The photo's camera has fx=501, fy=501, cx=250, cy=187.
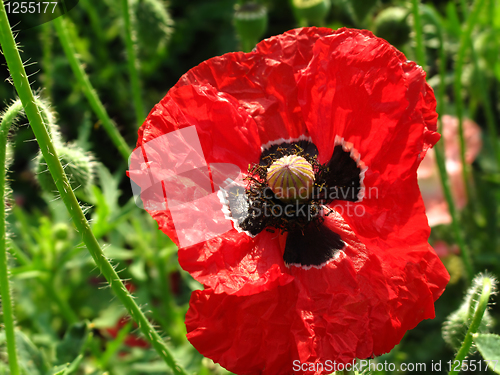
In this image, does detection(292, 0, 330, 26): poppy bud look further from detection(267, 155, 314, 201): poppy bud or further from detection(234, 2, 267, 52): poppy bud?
detection(267, 155, 314, 201): poppy bud

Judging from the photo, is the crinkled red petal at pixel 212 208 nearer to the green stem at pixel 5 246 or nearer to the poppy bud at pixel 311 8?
the green stem at pixel 5 246

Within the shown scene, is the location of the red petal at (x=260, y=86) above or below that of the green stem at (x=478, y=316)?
above

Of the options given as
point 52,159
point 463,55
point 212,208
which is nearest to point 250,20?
point 463,55

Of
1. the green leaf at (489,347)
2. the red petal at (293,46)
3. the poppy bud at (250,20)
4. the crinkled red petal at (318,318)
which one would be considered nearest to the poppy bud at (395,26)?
the poppy bud at (250,20)

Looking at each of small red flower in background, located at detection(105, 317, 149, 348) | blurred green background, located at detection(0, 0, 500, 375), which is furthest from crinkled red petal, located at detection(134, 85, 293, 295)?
small red flower in background, located at detection(105, 317, 149, 348)

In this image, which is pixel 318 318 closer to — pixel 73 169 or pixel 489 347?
pixel 489 347

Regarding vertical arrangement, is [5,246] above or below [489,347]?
above
